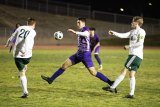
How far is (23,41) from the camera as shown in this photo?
1179 cm

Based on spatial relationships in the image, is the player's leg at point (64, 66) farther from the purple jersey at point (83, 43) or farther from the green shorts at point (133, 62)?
the green shorts at point (133, 62)

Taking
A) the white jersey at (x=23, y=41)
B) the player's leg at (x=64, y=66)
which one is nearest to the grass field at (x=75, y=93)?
the player's leg at (x=64, y=66)

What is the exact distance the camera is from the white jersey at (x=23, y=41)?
11.8 meters

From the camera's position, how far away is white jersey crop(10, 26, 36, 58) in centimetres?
1176

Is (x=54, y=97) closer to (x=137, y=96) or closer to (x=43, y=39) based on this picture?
(x=137, y=96)

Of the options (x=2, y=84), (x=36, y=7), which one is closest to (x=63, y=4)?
(x=36, y=7)

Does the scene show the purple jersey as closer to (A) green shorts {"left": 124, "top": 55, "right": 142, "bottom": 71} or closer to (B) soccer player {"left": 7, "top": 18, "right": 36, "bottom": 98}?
(A) green shorts {"left": 124, "top": 55, "right": 142, "bottom": 71}

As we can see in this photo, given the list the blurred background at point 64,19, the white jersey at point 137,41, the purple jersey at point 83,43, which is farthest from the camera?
the blurred background at point 64,19

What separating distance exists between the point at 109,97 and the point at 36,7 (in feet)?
157

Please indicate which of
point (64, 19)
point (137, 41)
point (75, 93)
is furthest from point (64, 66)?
point (64, 19)

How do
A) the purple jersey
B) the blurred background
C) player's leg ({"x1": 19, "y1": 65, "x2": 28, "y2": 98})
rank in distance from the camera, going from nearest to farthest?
player's leg ({"x1": 19, "y1": 65, "x2": 28, "y2": 98}) < the purple jersey < the blurred background

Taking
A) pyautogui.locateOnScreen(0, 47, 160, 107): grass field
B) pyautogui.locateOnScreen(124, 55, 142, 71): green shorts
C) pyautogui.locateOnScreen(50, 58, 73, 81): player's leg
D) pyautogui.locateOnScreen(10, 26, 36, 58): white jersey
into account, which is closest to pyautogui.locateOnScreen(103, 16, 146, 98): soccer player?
pyautogui.locateOnScreen(124, 55, 142, 71): green shorts

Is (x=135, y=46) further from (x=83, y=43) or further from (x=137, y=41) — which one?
(x=83, y=43)

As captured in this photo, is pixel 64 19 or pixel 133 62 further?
pixel 64 19
